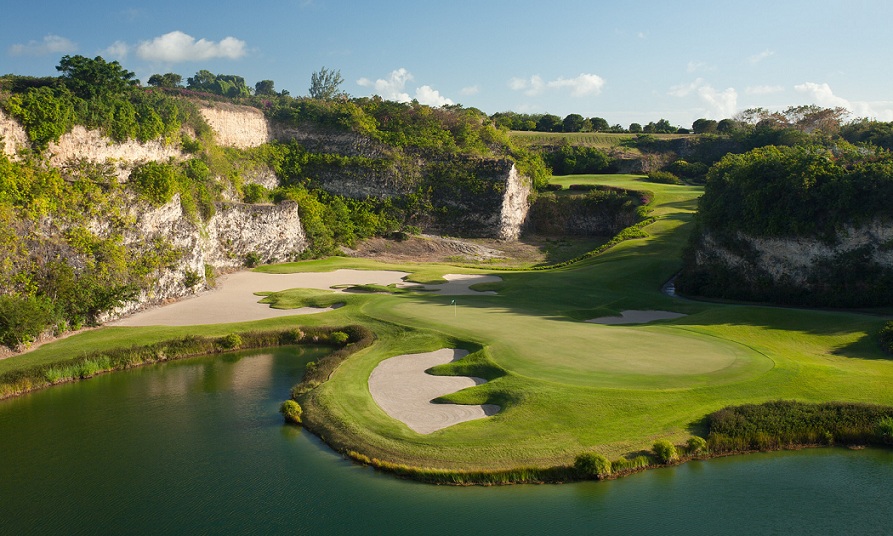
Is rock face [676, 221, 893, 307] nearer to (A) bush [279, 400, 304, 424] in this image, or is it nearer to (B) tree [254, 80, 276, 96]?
(A) bush [279, 400, 304, 424]

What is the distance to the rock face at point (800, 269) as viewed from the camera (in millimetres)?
34188

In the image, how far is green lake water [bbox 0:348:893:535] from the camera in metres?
15.1

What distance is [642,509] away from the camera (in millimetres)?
15656

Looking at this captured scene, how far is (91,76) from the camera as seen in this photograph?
142ft

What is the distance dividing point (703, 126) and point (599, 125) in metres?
16.2

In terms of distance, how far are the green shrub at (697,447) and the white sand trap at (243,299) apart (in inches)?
908

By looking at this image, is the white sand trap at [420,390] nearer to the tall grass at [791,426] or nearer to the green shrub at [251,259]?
the tall grass at [791,426]

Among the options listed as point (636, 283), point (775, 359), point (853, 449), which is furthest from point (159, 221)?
point (853, 449)

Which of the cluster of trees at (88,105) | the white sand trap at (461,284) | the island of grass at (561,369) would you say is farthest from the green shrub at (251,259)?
the white sand trap at (461,284)

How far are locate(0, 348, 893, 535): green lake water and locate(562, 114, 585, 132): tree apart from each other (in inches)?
3806

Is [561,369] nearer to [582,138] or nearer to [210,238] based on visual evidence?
[210,238]

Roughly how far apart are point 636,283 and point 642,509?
30.1 m

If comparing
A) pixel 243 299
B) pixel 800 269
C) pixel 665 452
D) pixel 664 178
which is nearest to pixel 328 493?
pixel 665 452

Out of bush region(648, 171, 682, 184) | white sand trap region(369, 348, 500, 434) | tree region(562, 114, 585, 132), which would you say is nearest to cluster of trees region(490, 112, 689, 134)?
tree region(562, 114, 585, 132)
